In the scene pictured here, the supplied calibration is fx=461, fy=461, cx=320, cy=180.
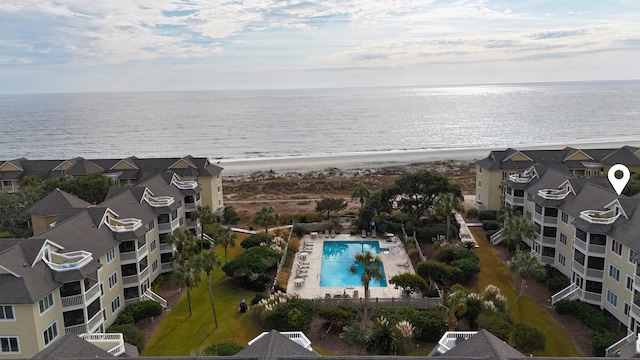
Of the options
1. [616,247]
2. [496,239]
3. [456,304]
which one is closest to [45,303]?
[456,304]

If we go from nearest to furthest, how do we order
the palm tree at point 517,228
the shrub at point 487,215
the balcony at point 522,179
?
the palm tree at point 517,228
the balcony at point 522,179
the shrub at point 487,215

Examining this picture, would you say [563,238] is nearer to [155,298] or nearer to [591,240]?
[591,240]

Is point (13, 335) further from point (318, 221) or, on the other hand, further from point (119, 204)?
point (318, 221)

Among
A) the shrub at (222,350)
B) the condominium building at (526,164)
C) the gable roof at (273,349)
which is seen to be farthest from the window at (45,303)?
the condominium building at (526,164)

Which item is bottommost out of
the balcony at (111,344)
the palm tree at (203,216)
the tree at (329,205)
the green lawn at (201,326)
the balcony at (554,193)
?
the green lawn at (201,326)

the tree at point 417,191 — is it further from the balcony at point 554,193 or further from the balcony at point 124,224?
the balcony at point 124,224

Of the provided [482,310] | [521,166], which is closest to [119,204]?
[482,310]
